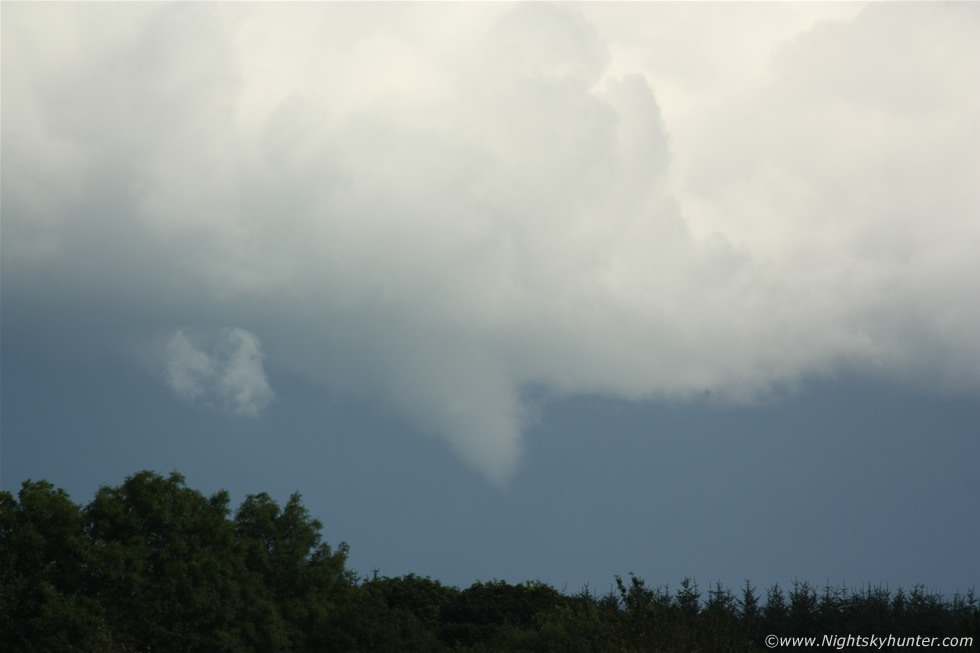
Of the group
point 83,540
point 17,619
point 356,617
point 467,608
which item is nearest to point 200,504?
point 83,540

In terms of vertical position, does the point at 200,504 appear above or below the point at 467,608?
above

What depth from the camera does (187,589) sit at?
37.9 metres

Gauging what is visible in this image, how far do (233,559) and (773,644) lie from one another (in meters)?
23.4

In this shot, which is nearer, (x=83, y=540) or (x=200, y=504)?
(x=83, y=540)

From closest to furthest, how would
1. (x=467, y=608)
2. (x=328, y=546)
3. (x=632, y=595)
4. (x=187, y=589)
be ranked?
(x=632, y=595) → (x=187, y=589) → (x=328, y=546) → (x=467, y=608)

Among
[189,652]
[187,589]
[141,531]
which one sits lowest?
[189,652]

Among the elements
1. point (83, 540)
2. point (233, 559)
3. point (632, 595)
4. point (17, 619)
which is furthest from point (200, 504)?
point (632, 595)

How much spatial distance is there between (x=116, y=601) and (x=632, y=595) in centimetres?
2187

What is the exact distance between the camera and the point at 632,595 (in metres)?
26.7

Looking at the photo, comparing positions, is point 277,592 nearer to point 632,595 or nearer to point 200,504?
point 200,504

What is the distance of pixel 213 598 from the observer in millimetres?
38188

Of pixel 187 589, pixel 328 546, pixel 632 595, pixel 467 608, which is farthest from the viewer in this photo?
pixel 467 608

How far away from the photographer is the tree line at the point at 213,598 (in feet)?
107

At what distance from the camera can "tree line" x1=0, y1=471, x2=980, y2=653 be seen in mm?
32531
